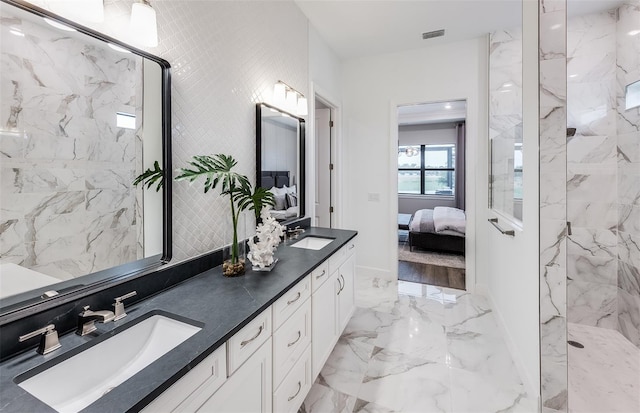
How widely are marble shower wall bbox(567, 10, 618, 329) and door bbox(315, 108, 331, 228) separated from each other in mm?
2418

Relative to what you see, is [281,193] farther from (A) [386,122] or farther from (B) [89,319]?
(A) [386,122]

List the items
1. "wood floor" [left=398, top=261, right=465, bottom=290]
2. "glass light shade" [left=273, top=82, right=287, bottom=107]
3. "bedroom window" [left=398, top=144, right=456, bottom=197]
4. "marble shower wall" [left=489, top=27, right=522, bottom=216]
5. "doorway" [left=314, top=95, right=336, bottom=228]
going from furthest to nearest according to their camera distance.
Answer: "bedroom window" [left=398, top=144, right=456, bottom=197] < "doorway" [left=314, top=95, right=336, bottom=228] < "wood floor" [left=398, top=261, right=465, bottom=290] < "marble shower wall" [left=489, top=27, right=522, bottom=216] < "glass light shade" [left=273, top=82, right=287, bottom=107]

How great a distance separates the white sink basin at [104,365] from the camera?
800 millimetres

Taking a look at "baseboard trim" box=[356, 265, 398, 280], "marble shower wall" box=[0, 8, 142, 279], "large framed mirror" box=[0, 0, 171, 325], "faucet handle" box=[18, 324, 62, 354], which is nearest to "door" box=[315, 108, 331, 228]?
"baseboard trim" box=[356, 265, 398, 280]

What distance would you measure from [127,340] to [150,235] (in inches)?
18.6

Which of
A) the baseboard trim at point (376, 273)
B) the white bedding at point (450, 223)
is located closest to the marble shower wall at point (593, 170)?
the baseboard trim at point (376, 273)

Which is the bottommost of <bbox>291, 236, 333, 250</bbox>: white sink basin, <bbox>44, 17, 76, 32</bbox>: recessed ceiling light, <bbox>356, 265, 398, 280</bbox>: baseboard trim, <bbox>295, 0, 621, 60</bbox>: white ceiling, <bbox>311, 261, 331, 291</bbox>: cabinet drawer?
<bbox>356, 265, 398, 280</bbox>: baseboard trim

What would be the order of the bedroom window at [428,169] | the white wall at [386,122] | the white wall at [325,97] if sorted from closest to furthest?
the white wall at [325,97], the white wall at [386,122], the bedroom window at [428,169]

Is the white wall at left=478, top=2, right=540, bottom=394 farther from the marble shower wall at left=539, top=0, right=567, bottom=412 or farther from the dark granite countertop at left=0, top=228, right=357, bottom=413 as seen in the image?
the dark granite countertop at left=0, top=228, right=357, bottom=413

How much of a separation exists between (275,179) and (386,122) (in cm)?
197

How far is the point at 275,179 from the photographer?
2355 millimetres

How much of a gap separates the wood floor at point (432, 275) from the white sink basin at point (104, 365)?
10.6 feet

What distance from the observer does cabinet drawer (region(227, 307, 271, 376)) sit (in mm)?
1017

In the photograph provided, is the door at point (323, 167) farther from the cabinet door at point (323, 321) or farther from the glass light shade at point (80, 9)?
the glass light shade at point (80, 9)
